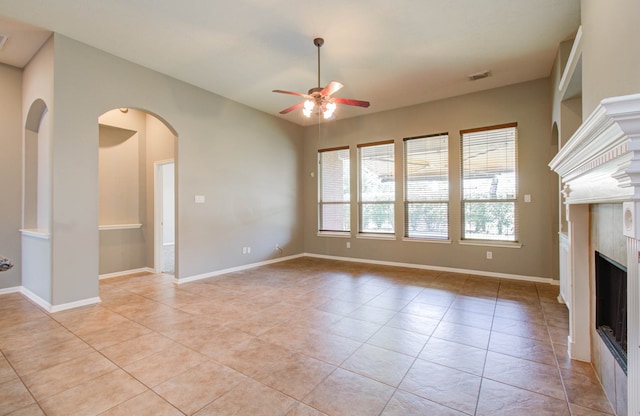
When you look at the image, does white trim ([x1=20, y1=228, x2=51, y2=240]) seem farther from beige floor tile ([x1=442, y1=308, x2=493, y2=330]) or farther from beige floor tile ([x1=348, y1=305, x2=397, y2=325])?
beige floor tile ([x1=442, y1=308, x2=493, y2=330])

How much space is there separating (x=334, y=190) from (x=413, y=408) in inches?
212

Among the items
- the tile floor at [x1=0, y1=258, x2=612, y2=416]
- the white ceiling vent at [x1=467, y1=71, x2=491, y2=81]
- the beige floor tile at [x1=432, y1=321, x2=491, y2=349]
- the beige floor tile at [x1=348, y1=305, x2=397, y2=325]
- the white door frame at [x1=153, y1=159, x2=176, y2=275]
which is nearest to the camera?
the tile floor at [x1=0, y1=258, x2=612, y2=416]

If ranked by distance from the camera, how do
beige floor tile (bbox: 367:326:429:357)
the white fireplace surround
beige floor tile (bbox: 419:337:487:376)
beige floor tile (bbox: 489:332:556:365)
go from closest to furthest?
the white fireplace surround, beige floor tile (bbox: 419:337:487:376), beige floor tile (bbox: 489:332:556:365), beige floor tile (bbox: 367:326:429:357)

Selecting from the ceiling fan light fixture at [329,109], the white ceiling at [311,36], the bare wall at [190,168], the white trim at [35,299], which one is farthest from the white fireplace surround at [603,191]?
the white trim at [35,299]

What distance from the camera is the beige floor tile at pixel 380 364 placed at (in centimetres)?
213

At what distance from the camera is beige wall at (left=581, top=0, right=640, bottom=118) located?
4.88ft

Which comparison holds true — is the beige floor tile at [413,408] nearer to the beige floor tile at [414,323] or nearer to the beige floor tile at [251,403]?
the beige floor tile at [251,403]

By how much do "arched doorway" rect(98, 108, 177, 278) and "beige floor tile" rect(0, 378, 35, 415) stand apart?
11.3ft

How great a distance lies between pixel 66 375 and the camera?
215cm

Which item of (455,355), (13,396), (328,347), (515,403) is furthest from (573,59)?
(13,396)

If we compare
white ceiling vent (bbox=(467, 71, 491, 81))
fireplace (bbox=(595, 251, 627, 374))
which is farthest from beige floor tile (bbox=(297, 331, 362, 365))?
white ceiling vent (bbox=(467, 71, 491, 81))

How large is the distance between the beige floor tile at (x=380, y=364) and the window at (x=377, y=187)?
3.85 meters

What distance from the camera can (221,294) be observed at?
13.5ft

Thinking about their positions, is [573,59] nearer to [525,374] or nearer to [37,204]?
[525,374]
